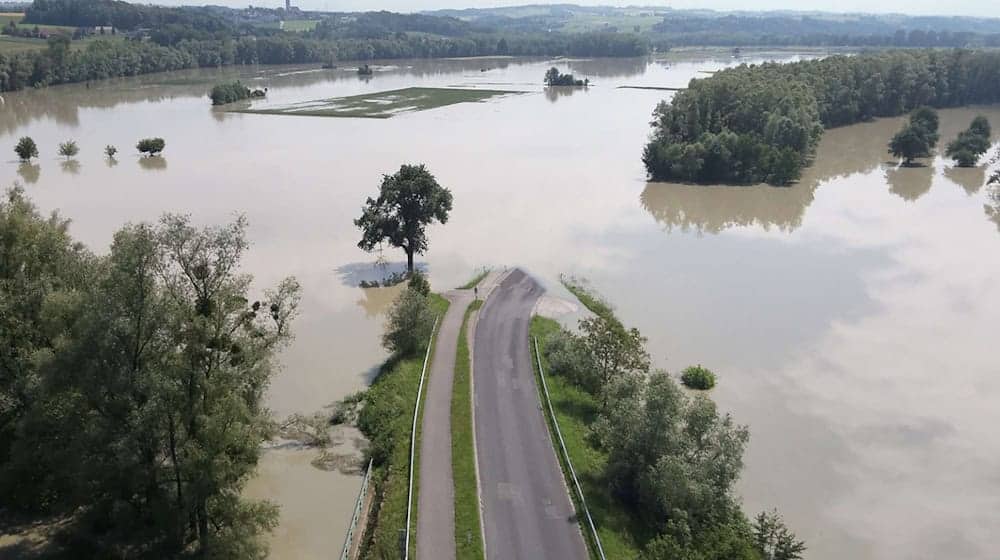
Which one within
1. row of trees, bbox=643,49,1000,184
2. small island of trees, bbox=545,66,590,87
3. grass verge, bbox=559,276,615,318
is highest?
small island of trees, bbox=545,66,590,87

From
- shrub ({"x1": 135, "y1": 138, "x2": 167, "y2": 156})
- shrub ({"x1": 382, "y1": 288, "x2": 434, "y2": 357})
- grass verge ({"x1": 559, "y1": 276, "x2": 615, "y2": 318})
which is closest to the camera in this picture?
shrub ({"x1": 382, "y1": 288, "x2": 434, "y2": 357})

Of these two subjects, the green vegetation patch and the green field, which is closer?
the green vegetation patch

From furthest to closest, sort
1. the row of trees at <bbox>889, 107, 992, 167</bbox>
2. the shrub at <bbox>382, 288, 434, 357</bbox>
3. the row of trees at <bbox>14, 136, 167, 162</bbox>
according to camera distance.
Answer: the row of trees at <bbox>889, 107, 992, 167</bbox> < the row of trees at <bbox>14, 136, 167, 162</bbox> < the shrub at <bbox>382, 288, 434, 357</bbox>

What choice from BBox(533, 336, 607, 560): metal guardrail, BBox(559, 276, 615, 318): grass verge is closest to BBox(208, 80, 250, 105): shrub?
BBox(559, 276, 615, 318): grass verge

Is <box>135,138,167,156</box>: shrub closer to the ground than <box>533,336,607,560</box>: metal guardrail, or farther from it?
farther from it

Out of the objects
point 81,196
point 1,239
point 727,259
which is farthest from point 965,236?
point 81,196

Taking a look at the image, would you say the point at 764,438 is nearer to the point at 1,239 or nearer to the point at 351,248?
the point at 1,239

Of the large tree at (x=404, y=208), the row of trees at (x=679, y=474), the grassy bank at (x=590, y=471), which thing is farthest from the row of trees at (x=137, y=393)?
the large tree at (x=404, y=208)

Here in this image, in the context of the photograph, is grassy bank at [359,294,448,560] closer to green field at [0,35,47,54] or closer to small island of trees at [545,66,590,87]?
small island of trees at [545,66,590,87]
